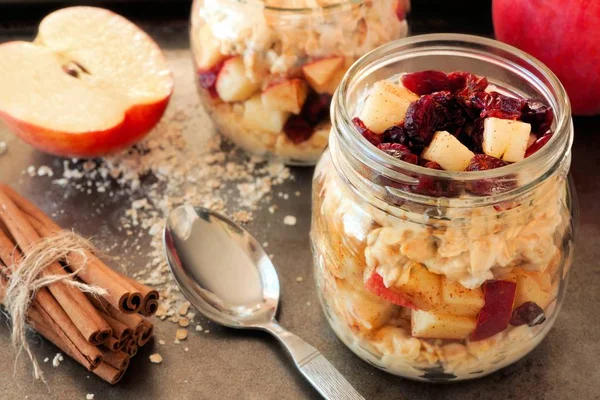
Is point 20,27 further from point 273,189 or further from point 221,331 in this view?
point 221,331

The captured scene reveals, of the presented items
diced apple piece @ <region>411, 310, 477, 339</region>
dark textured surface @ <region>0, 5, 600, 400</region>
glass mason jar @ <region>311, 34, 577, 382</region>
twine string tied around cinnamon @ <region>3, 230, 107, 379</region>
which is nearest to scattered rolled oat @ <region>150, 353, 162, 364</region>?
dark textured surface @ <region>0, 5, 600, 400</region>

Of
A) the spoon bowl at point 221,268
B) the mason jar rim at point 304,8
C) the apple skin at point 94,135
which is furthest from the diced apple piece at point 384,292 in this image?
the apple skin at point 94,135

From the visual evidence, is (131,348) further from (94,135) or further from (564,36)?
(564,36)

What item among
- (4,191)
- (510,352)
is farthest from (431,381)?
(4,191)

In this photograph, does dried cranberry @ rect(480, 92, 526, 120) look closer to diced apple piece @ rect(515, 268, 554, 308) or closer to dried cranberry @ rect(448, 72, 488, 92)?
dried cranberry @ rect(448, 72, 488, 92)

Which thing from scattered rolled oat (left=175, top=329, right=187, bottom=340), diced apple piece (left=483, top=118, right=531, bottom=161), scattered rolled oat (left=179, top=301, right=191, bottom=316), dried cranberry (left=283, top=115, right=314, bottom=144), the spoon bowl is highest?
diced apple piece (left=483, top=118, right=531, bottom=161)

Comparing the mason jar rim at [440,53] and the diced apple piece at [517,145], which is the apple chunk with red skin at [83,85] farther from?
the diced apple piece at [517,145]

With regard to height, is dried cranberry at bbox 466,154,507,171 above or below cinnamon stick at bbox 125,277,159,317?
above
